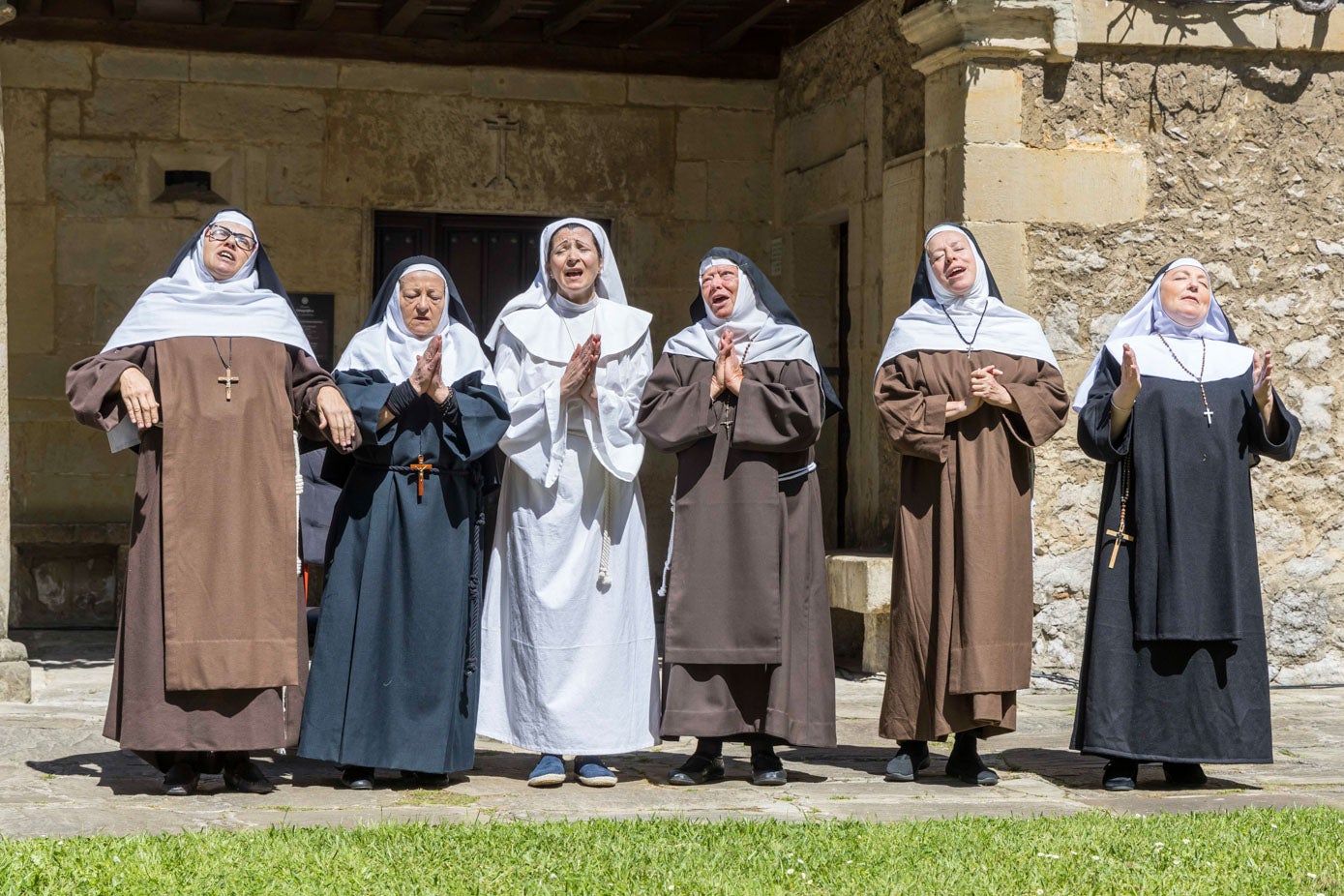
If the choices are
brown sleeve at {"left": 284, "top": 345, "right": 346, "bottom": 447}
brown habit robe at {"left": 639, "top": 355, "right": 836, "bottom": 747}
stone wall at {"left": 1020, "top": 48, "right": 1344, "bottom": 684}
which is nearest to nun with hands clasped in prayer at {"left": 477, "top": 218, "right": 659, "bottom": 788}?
brown habit robe at {"left": 639, "top": 355, "right": 836, "bottom": 747}

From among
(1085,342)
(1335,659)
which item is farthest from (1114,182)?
(1335,659)

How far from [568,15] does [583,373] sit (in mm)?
4594

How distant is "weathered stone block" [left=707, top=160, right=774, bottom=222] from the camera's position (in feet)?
33.4

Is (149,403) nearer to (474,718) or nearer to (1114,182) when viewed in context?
(474,718)

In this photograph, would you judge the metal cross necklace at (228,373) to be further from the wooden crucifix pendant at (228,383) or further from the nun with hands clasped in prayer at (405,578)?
the nun with hands clasped in prayer at (405,578)

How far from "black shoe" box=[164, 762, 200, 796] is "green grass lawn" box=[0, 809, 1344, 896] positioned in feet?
2.59

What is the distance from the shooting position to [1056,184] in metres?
7.56

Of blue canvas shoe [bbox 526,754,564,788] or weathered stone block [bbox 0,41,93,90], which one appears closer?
blue canvas shoe [bbox 526,754,564,788]

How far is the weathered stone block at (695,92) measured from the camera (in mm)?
10109

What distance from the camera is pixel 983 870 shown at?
4094 millimetres

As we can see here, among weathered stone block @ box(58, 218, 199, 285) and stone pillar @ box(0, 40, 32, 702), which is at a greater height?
weathered stone block @ box(58, 218, 199, 285)


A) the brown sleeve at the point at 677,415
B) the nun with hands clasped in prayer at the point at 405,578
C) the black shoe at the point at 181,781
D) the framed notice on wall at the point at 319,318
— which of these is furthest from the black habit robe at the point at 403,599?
the framed notice on wall at the point at 319,318

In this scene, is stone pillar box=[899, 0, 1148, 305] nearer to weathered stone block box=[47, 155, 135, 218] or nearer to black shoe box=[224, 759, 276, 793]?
A: black shoe box=[224, 759, 276, 793]

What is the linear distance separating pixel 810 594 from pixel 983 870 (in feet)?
4.98
